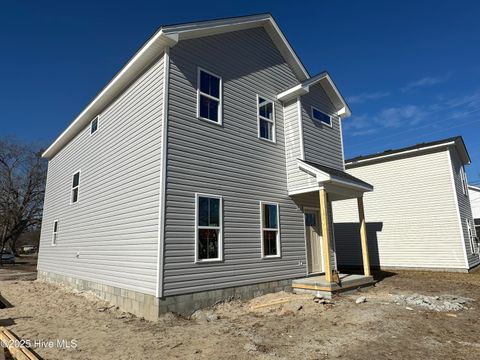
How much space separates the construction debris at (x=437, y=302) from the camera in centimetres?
775

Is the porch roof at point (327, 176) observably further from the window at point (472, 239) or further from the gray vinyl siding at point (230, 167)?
the window at point (472, 239)

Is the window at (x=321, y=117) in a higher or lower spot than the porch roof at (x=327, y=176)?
higher

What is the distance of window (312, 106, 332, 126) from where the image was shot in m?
11.9

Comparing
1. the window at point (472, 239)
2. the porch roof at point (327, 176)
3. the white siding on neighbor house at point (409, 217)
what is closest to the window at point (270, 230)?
the porch roof at point (327, 176)

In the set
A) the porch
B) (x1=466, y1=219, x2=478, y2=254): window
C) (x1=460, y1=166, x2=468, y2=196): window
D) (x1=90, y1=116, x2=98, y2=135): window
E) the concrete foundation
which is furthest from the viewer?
(x1=460, y1=166, x2=468, y2=196): window

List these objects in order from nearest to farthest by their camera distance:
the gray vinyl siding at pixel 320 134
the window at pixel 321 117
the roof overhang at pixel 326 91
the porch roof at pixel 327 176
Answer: the porch roof at pixel 327 176 → the roof overhang at pixel 326 91 → the gray vinyl siding at pixel 320 134 → the window at pixel 321 117

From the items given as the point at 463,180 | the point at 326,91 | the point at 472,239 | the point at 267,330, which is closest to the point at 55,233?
the point at 267,330

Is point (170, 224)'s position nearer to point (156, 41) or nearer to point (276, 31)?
point (156, 41)

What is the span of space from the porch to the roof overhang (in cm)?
256

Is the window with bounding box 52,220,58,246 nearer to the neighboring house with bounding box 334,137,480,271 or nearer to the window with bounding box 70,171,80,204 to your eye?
the window with bounding box 70,171,80,204

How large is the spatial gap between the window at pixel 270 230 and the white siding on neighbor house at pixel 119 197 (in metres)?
3.50

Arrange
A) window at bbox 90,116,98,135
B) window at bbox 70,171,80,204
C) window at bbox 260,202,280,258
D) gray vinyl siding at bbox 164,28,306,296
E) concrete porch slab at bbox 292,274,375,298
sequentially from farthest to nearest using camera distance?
window at bbox 70,171,80,204 → window at bbox 90,116,98,135 → window at bbox 260,202,280,258 → concrete porch slab at bbox 292,274,375,298 → gray vinyl siding at bbox 164,28,306,296

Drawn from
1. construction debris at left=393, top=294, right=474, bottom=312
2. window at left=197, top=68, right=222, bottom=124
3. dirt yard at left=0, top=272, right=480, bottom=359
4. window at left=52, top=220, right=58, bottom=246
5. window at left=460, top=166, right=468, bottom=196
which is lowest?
dirt yard at left=0, top=272, right=480, bottom=359

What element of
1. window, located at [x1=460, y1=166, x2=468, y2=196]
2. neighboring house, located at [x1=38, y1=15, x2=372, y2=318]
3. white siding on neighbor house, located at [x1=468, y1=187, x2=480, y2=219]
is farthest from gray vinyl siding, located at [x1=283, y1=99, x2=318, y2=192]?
white siding on neighbor house, located at [x1=468, y1=187, x2=480, y2=219]
